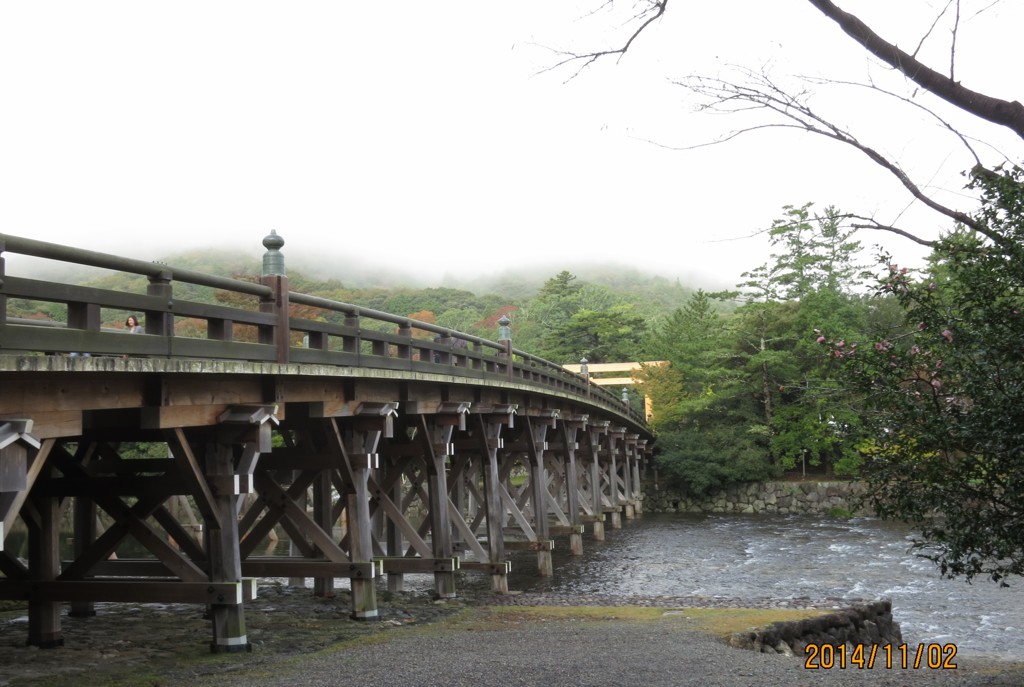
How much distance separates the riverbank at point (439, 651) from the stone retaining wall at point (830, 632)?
0.93ft

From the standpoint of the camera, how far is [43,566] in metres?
9.02

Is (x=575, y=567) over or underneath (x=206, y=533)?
underneath

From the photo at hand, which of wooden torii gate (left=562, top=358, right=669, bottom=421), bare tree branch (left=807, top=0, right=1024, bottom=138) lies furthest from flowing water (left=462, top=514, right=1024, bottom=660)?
wooden torii gate (left=562, top=358, right=669, bottom=421)

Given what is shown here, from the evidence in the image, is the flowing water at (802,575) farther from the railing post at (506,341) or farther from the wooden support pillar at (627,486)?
the wooden support pillar at (627,486)

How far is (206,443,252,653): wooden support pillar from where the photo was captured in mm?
7895

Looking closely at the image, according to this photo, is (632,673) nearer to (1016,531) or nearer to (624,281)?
(1016,531)

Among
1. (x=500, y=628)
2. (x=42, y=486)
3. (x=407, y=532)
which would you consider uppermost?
(x=42, y=486)

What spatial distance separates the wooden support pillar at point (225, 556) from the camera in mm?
7895

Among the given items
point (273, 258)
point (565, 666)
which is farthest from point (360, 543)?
point (565, 666)

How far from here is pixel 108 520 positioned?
26.9 metres

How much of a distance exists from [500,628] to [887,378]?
4.86 m

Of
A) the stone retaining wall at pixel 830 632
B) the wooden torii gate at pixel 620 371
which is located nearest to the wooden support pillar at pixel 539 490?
the stone retaining wall at pixel 830 632

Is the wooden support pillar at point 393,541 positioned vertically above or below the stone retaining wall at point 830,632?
above

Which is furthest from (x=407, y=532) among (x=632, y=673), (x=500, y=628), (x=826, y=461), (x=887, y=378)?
(x=826, y=461)
